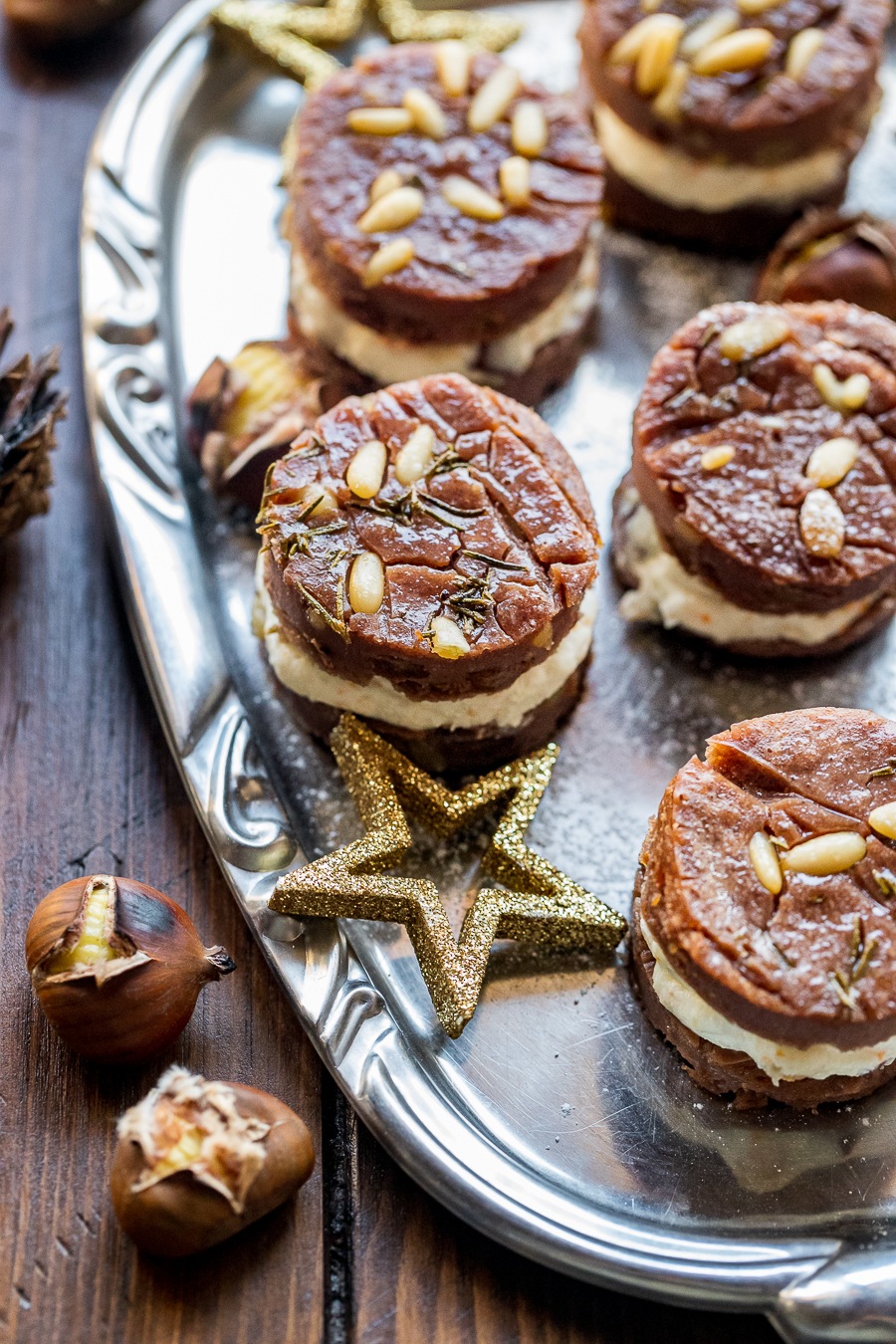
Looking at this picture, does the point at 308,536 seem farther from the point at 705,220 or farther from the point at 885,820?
the point at 705,220

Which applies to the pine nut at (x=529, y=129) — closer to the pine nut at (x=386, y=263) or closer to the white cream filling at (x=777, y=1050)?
the pine nut at (x=386, y=263)

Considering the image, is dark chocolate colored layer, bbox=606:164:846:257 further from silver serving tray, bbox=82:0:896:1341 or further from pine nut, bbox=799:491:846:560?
pine nut, bbox=799:491:846:560

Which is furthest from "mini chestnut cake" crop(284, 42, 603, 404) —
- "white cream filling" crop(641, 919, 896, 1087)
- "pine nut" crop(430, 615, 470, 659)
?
"white cream filling" crop(641, 919, 896, 1087)

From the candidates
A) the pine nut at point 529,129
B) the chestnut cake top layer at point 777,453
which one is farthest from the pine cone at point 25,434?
the chestnut cake top layer at point 777,453

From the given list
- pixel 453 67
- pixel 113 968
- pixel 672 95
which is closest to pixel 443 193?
pixel 453 67

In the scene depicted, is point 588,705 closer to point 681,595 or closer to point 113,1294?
point 681,595

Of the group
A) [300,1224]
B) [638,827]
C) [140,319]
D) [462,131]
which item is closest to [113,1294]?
[300,1224]
